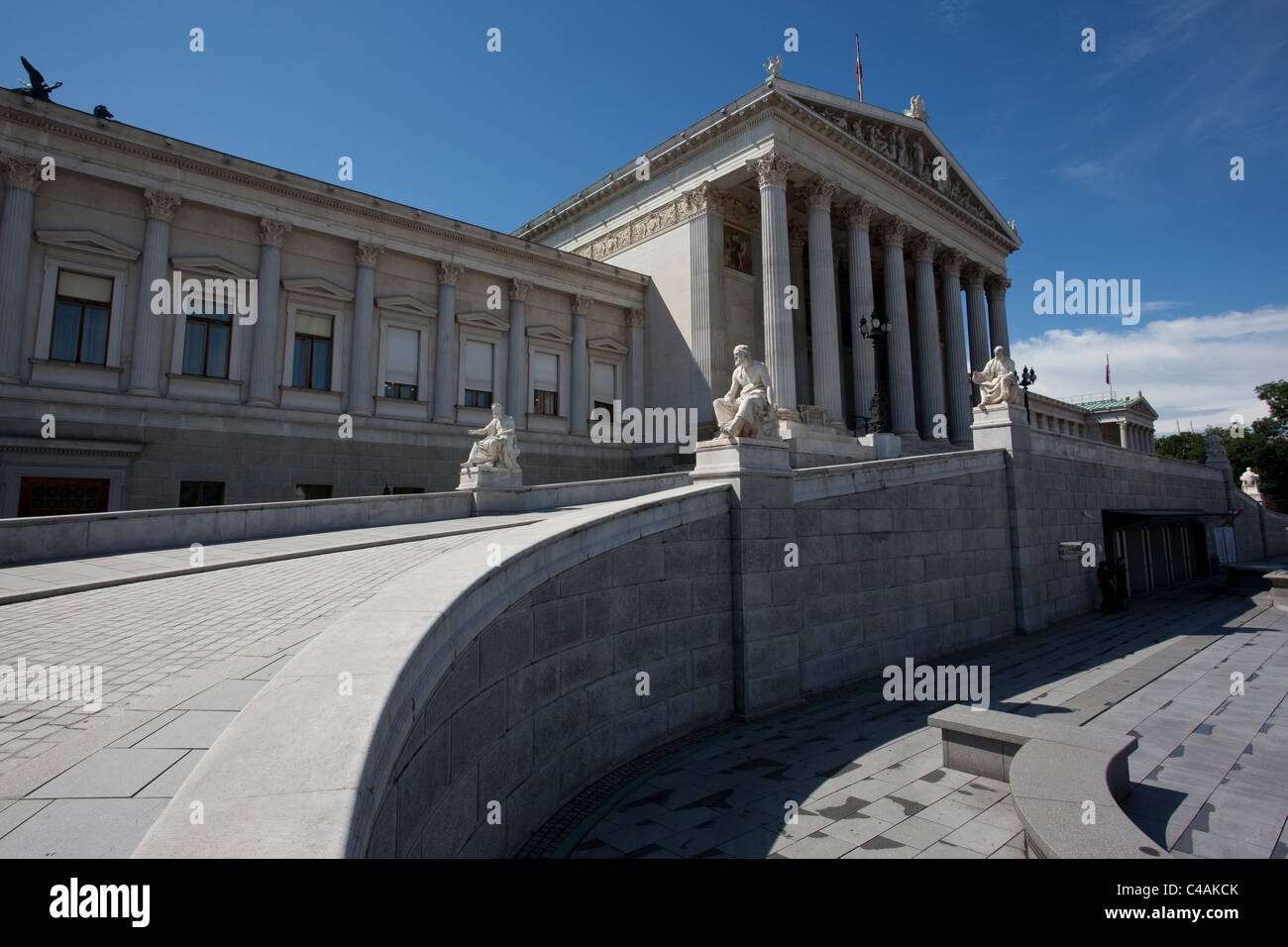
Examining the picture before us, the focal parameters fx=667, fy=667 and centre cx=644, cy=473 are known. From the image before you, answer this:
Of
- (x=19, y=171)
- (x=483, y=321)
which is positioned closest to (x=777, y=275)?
(x=483, y=321)

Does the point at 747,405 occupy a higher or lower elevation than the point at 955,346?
lower

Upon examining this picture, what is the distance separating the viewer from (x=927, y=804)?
752 cm

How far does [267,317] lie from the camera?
24.3 m

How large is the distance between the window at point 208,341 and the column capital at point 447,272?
27.2 feet

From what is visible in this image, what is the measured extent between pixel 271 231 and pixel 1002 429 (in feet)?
83.7

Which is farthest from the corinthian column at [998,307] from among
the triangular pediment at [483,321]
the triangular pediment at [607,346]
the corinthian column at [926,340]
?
the triangular pediment at [483,321]

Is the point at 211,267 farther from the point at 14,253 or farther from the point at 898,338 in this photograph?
the point at 898,338

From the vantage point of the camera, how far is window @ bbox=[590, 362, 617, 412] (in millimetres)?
33844

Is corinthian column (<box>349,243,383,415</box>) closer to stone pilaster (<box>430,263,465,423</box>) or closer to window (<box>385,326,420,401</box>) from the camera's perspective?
window (<box>385,326,420,401</box>)

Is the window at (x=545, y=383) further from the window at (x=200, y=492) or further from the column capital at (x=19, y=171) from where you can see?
the column capital at (x=19, y=171)

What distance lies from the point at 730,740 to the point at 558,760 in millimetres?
3319

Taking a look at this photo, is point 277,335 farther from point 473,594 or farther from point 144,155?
point 473,594

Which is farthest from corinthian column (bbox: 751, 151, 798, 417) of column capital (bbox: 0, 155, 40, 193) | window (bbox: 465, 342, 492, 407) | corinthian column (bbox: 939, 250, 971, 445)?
column capital (bbox: 0, 155, 40, 193)

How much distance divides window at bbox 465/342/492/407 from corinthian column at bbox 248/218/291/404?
24.8 ft
